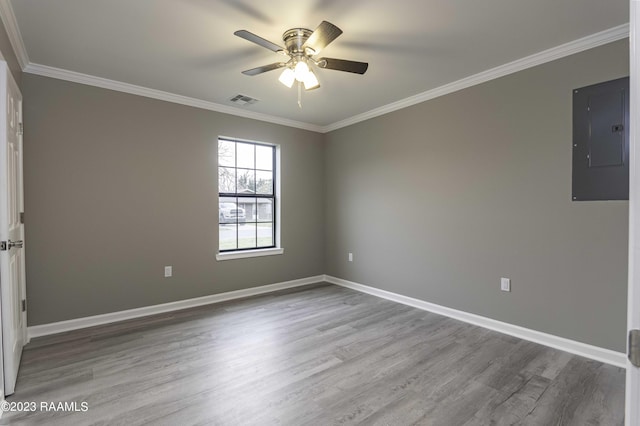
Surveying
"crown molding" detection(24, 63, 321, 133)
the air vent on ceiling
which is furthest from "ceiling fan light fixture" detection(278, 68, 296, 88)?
"crown molding" detection(24, 63, 321, 133)

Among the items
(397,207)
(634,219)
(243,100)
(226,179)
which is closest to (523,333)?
(397,207)

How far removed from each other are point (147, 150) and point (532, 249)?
411 cm

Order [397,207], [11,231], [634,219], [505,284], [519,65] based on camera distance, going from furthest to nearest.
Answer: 1. [397,207]
2. [505,284]
3. [519,65]
4. [11,231]
5. [634,219]

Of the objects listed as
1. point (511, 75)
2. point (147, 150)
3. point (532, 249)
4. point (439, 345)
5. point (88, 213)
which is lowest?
point (439, 345)

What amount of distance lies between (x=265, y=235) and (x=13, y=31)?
3252 millimetres

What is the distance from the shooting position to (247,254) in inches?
172

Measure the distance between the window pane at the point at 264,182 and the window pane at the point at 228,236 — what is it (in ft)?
2.17

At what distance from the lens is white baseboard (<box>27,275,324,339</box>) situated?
3.05 metres

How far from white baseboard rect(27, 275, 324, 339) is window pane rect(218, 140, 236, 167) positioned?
1742mm

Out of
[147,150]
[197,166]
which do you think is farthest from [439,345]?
[147,150]

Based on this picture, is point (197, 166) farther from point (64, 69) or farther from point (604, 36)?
point (604, 36)

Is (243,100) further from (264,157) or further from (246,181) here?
(246,181)

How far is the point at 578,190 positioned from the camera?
8.64 feet

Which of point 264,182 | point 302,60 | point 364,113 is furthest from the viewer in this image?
point 264,182
